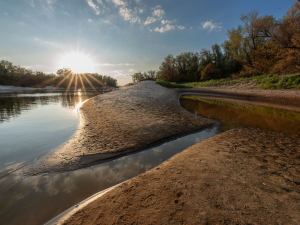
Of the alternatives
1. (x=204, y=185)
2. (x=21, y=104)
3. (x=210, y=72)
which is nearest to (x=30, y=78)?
(x=21, y=104)

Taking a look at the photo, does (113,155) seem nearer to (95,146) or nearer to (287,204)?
(95,146)

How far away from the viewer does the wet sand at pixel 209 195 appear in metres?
1.73

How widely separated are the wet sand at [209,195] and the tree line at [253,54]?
697 inches

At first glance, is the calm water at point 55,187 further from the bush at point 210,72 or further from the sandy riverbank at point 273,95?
the bush at point 210,72

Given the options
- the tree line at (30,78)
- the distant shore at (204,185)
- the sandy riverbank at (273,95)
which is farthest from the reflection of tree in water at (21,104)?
the tree line at (30,78)

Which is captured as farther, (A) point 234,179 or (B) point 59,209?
(A) point 234,179

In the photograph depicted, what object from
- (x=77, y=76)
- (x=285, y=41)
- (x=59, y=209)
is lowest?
(x=59, y=209)

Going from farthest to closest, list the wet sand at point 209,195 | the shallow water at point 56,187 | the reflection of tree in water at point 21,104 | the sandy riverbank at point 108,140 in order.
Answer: the reflection of tree in water at point 21,104 → the sandy riverbank at point 108,140 → the shallow water at point 56,187 → the wet sand at point 209,195

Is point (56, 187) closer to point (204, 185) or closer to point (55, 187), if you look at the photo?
point (55, 187)

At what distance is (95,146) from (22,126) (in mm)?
5285

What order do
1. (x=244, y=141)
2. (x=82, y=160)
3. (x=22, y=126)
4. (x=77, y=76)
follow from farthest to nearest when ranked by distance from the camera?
(x=77, y=76), (x=22, y=126), (x=244, y=141), (x=82, y=160)

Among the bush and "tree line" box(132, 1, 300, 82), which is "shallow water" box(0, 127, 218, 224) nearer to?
"tree line" box(132, 1, 300, 82)

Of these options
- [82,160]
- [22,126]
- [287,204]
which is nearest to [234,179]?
[287,204]

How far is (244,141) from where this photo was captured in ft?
14.0
